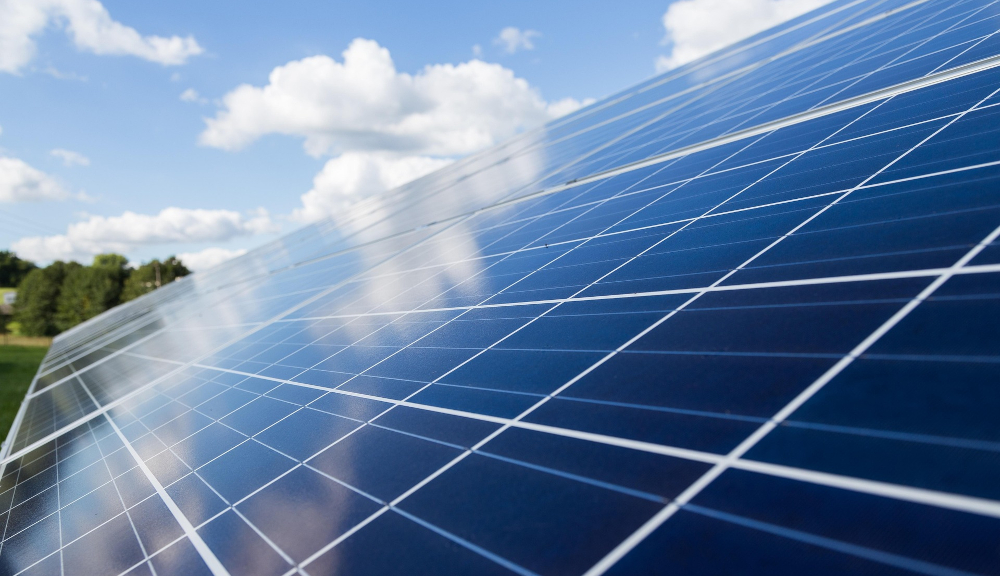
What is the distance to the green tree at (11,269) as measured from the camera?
454 ft

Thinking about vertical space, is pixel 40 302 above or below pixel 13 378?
above

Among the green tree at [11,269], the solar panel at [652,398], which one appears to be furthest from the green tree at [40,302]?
the solar panel at [652,398]

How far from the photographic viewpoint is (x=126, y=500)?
16.6ft

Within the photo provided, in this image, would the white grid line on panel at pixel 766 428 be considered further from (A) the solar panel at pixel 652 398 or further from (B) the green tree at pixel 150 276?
(B) the green tree at pixel 150 276

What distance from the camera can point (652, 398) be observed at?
Answer: 3.27 metres

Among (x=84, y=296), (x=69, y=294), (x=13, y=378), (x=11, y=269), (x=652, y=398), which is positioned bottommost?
(x=13, y=378)

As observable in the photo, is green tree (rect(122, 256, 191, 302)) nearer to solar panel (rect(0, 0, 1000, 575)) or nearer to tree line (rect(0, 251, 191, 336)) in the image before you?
tree line (rect(0, 251, 191, 336))

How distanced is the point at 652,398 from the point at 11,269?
182 m

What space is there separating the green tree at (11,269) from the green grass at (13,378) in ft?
329

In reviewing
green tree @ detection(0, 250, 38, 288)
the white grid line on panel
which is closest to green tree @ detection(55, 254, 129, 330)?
green tree @ detection(0, 250, 38, 288)

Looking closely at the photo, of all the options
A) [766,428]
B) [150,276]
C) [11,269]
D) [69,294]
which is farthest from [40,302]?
[766,428]

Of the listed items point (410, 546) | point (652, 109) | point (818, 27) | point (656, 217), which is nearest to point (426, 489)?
point (410, 546)

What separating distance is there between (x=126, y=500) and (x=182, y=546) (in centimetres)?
169

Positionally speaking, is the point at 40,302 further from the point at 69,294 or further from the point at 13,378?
the point at 13,378
